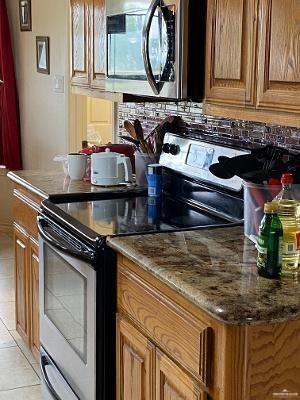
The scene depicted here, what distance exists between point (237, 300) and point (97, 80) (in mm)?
1776

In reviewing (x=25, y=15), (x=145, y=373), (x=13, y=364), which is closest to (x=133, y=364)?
(x=145, y=373)

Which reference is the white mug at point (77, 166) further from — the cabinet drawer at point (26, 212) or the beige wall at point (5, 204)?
the beige wall at point (5, 204)

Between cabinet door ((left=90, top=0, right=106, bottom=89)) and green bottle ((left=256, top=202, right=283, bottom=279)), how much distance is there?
4.93ft

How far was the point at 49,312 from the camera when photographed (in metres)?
2.57

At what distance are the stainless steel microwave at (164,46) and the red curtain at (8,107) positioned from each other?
2944 mm

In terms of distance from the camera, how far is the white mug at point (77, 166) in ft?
9.91

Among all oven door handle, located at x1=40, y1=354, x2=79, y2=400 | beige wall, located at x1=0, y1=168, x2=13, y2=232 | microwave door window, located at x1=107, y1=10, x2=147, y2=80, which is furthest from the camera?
beige wall, located at x1=0, y1=168, x2=13, y2=232

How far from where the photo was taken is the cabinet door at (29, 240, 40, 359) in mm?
2928

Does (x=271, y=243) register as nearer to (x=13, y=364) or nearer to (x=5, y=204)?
(x=13, y=364)

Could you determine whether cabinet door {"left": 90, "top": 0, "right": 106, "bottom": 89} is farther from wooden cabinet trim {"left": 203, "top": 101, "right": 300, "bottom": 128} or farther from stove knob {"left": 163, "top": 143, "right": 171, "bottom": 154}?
wooden cabinet trim {"left": 203, "top": 101, "right": 300, "bottom": 128}

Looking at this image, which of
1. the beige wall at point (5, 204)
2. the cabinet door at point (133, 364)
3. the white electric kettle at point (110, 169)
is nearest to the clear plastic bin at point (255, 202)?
the cabinet door at point (133, 364)

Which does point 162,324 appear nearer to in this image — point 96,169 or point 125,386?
point 125,386

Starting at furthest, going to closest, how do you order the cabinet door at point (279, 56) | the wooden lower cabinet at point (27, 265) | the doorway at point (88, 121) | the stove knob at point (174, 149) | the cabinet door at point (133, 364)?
the doorway at point (88, 121)
the wooden lower cabinet at point (27, 265)
the stove knob at point (174, 149)
the cabinet door at point (133, 364)
the cabinet door at point (279, 56)

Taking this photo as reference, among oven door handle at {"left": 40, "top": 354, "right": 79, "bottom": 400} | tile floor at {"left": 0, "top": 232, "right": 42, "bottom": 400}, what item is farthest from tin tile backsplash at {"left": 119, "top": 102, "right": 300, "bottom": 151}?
tile floor at {"left": 0, "top": 232, "right": 42, "bottom": 400}
